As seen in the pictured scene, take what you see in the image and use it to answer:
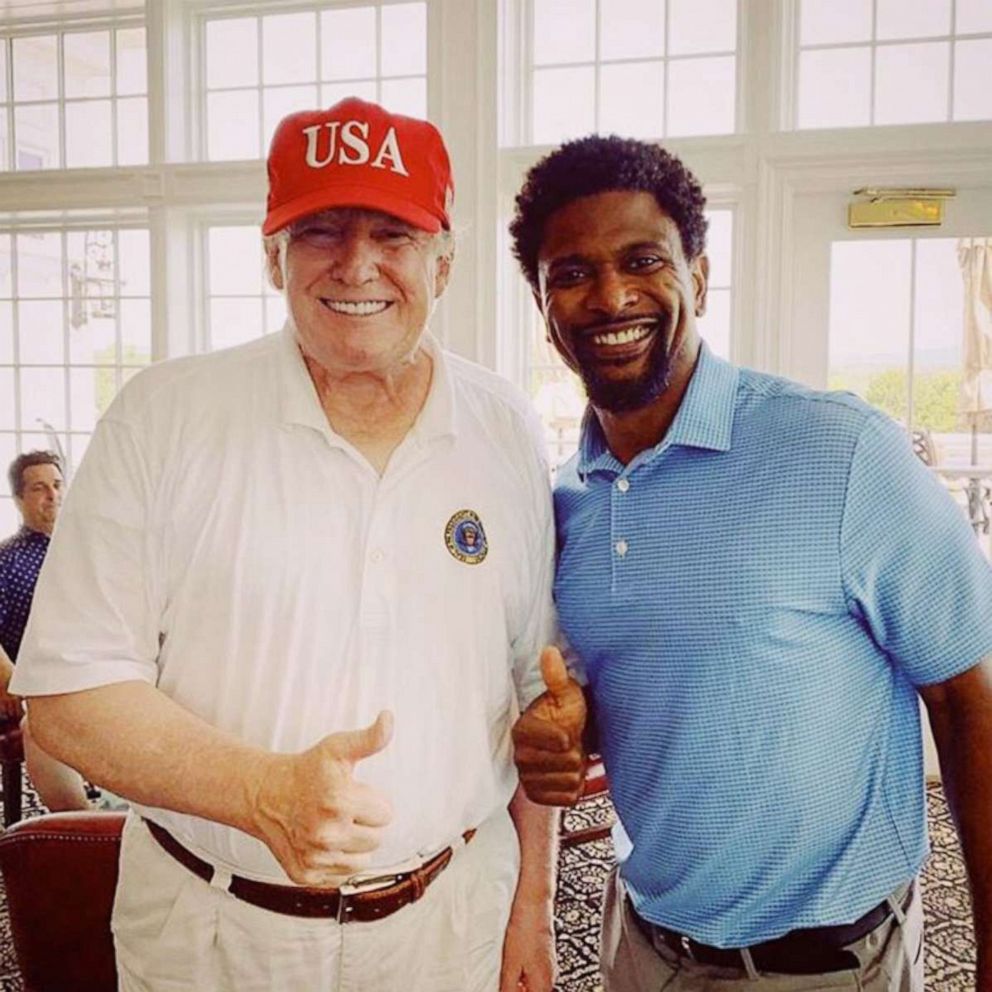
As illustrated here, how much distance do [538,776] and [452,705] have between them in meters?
0.16

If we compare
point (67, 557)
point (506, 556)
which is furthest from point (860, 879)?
point (67, 557)

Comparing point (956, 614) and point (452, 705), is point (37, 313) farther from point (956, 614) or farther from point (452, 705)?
point (956, 614)

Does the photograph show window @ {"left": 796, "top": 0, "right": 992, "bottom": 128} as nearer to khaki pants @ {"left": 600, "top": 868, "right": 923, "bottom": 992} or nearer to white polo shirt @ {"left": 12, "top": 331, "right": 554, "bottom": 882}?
white polo shirt @ {"left": 12, "top": 331, "right": 554, "bottom": 882}

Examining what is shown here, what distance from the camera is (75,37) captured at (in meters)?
4.80

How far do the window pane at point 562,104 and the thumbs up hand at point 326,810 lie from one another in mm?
3636

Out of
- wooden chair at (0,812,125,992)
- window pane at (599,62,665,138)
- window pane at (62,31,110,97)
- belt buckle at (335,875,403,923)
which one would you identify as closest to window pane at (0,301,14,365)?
window pane at (62,31,110,97)

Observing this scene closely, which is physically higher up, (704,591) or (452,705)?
(704,591)

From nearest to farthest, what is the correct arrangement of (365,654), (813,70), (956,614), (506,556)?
(956,614)
(365,654)
(506,556)
(813,70)

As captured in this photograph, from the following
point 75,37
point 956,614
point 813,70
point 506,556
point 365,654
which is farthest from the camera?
point 75,37

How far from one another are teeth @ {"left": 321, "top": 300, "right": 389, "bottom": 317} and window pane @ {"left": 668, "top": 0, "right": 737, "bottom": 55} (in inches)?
126

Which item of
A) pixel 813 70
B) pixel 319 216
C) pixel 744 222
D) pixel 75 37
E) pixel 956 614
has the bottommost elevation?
pixel 956 614

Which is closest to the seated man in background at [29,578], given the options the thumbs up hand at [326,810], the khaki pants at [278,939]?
the khaki pants at [278,939]

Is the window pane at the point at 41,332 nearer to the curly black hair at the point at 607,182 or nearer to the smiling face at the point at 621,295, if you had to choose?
the curly black hair at the point at 607,182

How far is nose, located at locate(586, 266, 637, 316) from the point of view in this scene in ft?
4.76
